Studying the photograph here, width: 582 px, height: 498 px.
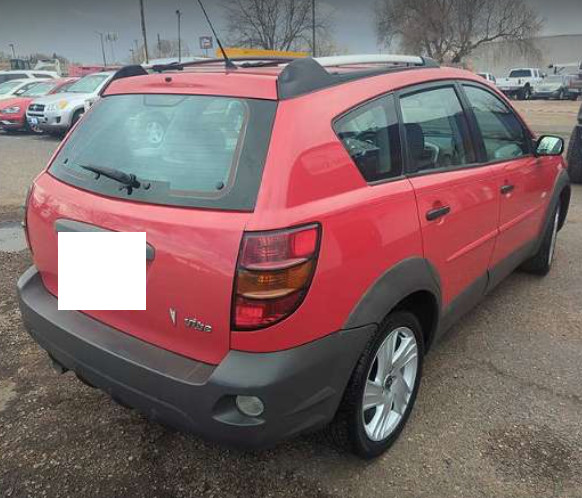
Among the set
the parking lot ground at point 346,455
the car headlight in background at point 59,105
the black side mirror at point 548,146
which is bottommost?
the parking lot ground at point 346,455

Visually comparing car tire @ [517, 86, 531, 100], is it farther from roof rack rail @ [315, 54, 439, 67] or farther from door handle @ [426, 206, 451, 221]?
door handle @ [426, 206, 451, 221]

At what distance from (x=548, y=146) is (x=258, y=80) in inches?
96.1

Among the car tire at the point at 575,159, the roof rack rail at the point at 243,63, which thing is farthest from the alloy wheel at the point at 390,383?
the car tire at the point at 575,159

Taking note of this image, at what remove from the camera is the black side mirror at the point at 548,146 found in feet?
11.6

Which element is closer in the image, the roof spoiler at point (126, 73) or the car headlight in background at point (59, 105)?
the roof spoiler at point (126, 73)

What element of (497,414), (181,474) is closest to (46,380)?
(181,474)

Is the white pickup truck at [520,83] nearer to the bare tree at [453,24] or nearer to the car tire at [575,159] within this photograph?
the bare tree at [453,24]

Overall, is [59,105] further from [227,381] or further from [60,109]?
[227,381]

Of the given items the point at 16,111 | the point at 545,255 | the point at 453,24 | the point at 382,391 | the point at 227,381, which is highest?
the point at 453,24

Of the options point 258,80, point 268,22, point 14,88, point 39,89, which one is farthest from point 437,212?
point 268,22

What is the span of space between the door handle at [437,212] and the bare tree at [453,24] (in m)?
53.0

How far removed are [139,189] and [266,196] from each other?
0.56m

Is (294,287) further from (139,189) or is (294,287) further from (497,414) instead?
(497,414)

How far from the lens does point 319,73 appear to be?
2.05m
